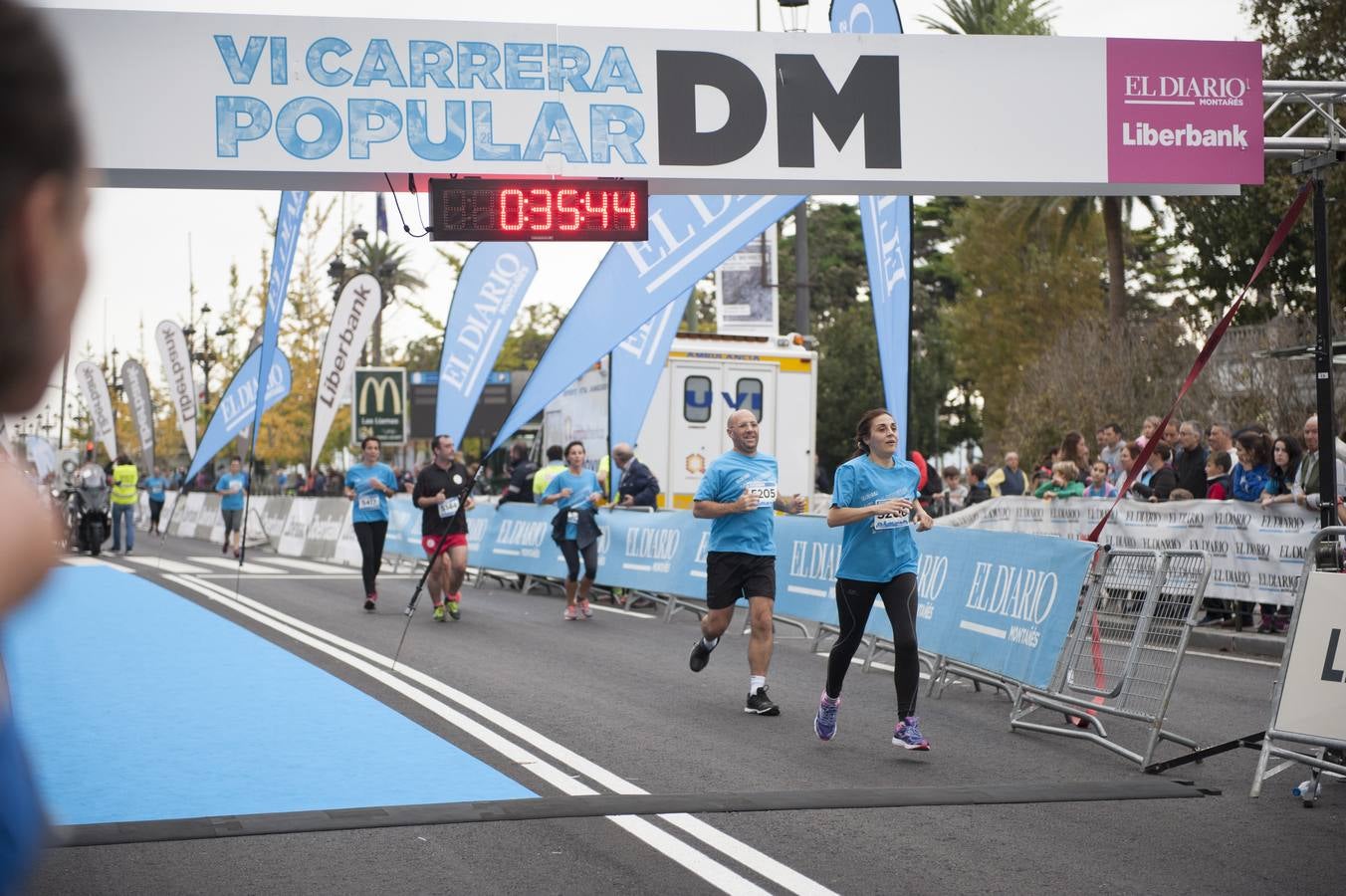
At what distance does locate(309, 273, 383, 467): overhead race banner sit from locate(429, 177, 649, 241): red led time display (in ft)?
45.3

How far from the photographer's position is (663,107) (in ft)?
31.4

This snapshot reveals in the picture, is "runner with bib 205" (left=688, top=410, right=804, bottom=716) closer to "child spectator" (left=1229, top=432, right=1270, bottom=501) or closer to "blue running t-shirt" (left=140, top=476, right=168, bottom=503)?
"child spectator" (left=1229, top=432, right=1270, bottom=501)

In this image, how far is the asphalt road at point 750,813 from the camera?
5867mm

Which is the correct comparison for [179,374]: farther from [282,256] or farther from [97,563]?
[282,256]

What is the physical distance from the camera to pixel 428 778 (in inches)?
312

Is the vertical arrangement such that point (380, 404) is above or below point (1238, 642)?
above

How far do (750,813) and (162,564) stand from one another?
849 inches

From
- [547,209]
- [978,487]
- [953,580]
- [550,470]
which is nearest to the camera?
[547,209]

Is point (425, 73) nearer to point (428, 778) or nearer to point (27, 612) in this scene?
point (428, 778)

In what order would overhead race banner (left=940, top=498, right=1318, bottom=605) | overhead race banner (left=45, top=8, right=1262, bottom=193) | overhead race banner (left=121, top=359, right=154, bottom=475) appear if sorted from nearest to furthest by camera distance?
overhead race banner (left=45, top=8, right=1262, bottom=193) → overhead race banner (left=940, top=498, right=1318, bottom=605) → overhead race banner (left=121, top=359, right=154, bottom=475)

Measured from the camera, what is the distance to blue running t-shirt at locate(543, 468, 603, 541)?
692 inches

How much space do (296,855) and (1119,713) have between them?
4720 millimetres

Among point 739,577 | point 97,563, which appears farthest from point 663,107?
point 97,563

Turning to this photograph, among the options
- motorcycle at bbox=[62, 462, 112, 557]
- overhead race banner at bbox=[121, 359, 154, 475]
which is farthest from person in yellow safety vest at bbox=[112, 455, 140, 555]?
overhead race banner at bbox=[121, 359, 154, 475]
